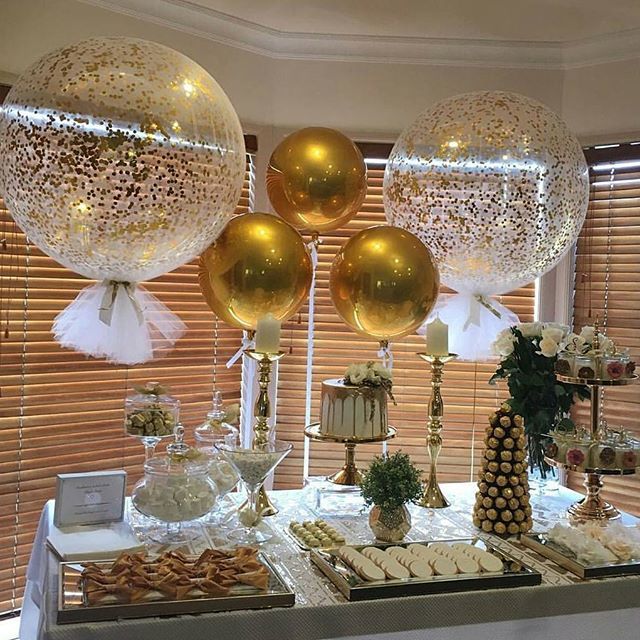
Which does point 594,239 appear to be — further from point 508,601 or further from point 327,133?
point 508,601

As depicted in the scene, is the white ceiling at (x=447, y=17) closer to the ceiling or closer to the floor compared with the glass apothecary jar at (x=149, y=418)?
closer to the ceiling

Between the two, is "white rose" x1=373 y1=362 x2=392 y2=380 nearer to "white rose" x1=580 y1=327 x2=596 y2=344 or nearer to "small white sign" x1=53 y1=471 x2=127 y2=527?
"white rose" x1=580 y1=327 x2=596 y2=344

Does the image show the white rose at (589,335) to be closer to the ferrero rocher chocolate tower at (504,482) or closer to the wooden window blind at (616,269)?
the ferrero rocher chocolate tower at (504,482)

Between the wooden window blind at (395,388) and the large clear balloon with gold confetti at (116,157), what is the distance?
4.98ft

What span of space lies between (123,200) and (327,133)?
2.59 feet

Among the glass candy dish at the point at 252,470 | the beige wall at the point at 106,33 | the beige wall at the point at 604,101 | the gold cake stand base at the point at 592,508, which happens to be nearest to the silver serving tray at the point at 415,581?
the glass candy dish at the point at 252,470

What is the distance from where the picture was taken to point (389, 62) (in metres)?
3.29

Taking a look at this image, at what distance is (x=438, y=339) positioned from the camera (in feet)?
7.10

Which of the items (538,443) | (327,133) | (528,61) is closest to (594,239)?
(528,61)

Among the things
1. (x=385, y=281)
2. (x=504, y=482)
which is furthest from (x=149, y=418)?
(x=504, y=482)

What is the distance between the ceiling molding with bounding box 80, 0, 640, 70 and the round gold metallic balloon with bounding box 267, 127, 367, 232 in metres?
1.14

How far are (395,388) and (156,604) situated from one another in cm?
205

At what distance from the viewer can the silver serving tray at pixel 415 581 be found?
157 centimetres

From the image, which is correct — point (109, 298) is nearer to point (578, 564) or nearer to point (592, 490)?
point (578, 564)
